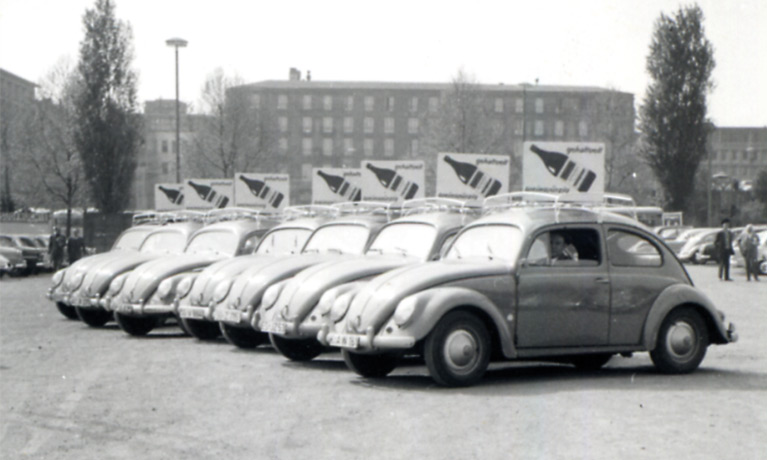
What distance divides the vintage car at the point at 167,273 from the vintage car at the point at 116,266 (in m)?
0.47

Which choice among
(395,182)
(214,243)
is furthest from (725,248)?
(214,243)

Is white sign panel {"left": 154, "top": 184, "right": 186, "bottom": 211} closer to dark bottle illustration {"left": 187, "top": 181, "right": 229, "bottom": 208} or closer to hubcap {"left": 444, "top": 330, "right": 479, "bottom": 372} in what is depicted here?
dark bottle illustration {"left": 187, "top": 181, "right": 229, "bottom": 208}

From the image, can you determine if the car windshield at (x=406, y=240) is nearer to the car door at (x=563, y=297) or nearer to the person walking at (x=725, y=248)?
the car door at (x=563, y=297)

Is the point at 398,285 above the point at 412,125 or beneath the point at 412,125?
beneath

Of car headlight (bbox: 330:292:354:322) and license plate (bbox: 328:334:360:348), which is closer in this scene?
license plate (bbox: 328:334:360:348)

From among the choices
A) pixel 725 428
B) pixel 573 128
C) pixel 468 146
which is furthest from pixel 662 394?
pixel 573 128

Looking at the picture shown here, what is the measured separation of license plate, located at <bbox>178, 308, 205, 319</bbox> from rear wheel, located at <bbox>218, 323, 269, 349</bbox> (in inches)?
16.8

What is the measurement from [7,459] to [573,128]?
114 meters

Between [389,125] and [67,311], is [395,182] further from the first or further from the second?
[389,125]

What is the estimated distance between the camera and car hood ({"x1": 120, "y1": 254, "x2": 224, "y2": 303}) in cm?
1507

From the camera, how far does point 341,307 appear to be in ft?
32.6

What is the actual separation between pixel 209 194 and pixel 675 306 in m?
16.4

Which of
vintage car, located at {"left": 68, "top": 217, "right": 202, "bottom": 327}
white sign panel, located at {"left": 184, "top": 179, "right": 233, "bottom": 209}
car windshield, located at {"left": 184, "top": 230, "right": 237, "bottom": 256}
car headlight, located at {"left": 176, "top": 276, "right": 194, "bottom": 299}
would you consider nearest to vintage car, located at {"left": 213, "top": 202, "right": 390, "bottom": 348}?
car headlight, located at {"left": 176, "top": 276, "right": 194, "bottom": 299}

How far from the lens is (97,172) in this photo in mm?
50562
